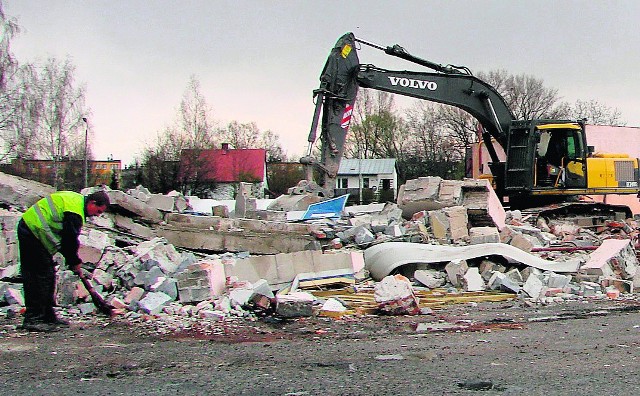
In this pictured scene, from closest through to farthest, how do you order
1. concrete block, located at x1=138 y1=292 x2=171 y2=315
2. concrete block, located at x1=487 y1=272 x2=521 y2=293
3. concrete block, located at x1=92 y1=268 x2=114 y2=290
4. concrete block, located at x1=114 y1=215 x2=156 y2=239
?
concrete block, located at x1=138 y1=292 x2=171 y2=315
concrete block, located at x1=92 y1=268 x2=114 y2=290
concrete block, located at x1=487 y1=272 x2=521 y2=293
concrete block, located at x1=114 y1=215 x2=156 y2=239

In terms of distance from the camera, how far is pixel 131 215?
9938mm

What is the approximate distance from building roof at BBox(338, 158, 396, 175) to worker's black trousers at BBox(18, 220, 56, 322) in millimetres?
51753

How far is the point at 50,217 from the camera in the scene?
20.1ft

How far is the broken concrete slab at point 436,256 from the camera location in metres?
8.95

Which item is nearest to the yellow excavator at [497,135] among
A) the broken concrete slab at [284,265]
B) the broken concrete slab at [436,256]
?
the broken concrete slab at [436,256]

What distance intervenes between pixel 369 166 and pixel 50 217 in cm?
5422

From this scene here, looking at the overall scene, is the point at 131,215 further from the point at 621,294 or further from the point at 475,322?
the point at 621,294

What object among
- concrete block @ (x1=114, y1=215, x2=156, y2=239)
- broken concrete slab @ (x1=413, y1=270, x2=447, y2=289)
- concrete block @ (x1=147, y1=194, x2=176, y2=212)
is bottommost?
broken concrete slab @ (x1=413, y1=270, x2=447, y2=289)

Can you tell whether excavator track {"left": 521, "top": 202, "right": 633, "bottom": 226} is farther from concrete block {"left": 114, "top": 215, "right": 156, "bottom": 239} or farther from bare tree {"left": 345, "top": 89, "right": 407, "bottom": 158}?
bare tree {"left": 345, "top": 89, "right": 407, "bottom": 158}

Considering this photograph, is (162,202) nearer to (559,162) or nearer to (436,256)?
(436,256)

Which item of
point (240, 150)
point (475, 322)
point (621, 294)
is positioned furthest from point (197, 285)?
point (240, 150)

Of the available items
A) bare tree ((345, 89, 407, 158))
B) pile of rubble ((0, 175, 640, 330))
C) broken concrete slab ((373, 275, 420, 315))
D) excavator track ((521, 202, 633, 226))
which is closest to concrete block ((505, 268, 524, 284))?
pile of rubble ((0, 175, 640, 330))

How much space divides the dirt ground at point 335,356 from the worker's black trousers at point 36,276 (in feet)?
0.89

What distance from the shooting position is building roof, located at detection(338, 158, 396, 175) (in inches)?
2309
